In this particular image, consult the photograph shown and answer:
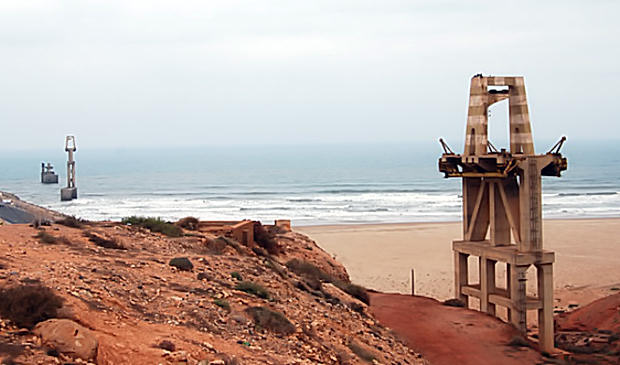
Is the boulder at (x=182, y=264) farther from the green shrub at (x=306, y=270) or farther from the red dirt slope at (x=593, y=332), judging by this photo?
the red dirt slope at (x=593, y=332)

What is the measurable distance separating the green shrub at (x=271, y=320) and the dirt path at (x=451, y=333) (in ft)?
15.0

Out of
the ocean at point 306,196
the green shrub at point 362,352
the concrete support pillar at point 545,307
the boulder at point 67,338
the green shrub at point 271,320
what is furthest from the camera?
the ocean at point 306,196

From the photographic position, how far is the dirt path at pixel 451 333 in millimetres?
14984

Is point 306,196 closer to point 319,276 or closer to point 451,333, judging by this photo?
point 319,276

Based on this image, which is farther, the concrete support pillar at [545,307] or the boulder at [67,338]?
the concrete support pillar at [545,307]

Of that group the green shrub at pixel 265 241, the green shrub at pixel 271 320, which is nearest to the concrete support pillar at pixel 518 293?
the green shrub at pixel 265 241

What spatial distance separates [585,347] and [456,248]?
422cm

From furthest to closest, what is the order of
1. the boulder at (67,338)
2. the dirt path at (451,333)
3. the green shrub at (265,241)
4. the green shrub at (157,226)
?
the green shrub at (265,241)
the green shrub at (157,226)
the dirt path at (451,333)
the boulder at (67,338)

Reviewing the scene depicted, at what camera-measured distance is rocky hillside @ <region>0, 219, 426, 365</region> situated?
26.2 ft

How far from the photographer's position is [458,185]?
87.4 meters

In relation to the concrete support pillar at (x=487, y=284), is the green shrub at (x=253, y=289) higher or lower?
higher

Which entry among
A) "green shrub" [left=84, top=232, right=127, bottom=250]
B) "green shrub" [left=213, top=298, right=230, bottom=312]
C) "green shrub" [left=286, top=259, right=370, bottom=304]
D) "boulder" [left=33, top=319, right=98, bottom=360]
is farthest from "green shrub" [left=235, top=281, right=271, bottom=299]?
"boulder" [left=33, top=319, right=98, bottom=360]

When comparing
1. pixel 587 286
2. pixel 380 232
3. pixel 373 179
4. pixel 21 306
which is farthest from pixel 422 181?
pixel 21 306

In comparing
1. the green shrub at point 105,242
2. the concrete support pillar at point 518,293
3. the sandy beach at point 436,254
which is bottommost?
the sandy beach at point 436,254
